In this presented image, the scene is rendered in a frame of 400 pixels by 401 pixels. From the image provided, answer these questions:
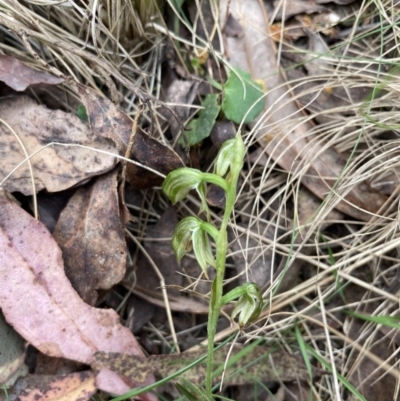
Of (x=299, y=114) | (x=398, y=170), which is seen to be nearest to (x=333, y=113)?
(x=299, y=114)

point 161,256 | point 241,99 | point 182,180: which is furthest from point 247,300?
point 241,99

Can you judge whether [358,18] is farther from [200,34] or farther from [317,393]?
[317,393]

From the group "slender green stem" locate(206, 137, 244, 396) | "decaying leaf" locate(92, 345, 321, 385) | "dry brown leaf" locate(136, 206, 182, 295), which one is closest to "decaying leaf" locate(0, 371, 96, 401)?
"decaying leaf" locate(92, 345, 321, 385)

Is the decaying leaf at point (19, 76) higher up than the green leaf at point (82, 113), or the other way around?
the decaying leaf at point (19, 76)

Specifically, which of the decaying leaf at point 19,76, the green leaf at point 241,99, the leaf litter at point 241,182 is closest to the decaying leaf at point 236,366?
the leaf litter at point 241,182

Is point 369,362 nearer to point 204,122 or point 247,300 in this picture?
point 247,300

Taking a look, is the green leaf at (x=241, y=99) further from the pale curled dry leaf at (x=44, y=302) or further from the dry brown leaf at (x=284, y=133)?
the pale curled dry leaf at (x=44, y=302)

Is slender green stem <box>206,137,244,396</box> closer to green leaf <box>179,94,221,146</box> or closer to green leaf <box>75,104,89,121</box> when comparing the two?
green leaf <box>179,94,221,146</box>
